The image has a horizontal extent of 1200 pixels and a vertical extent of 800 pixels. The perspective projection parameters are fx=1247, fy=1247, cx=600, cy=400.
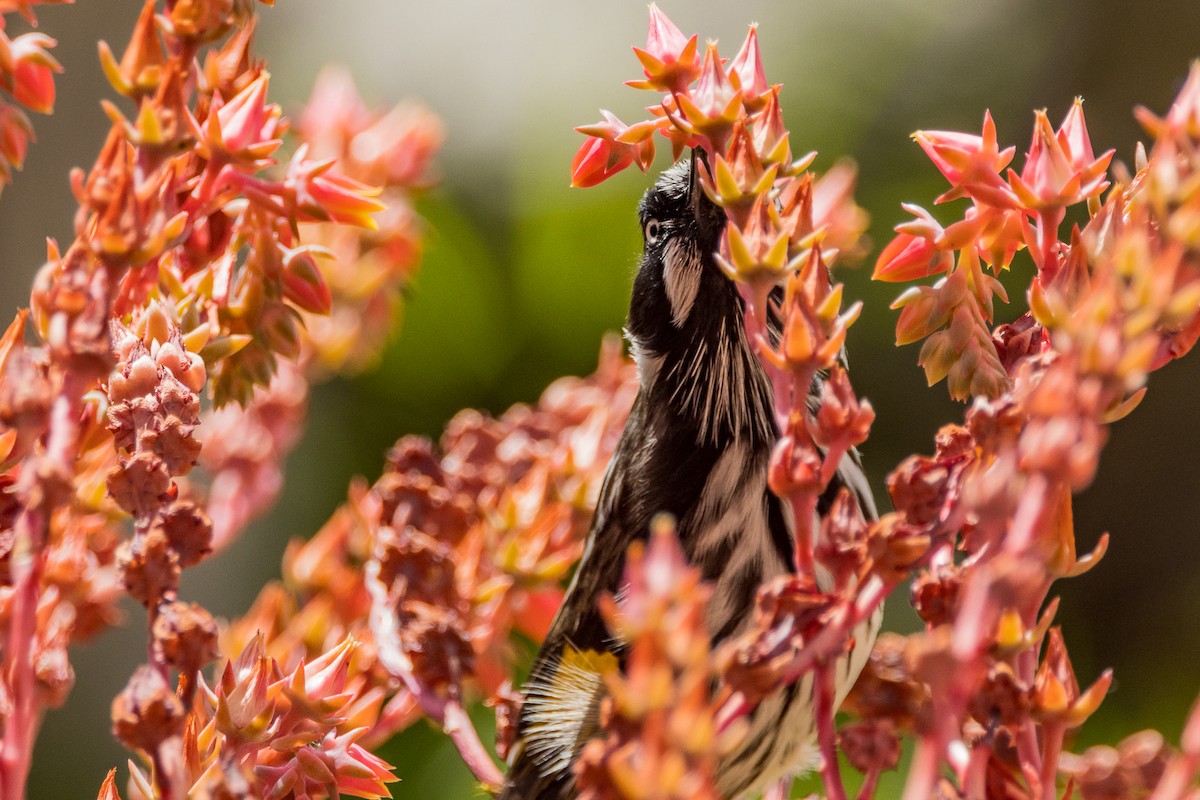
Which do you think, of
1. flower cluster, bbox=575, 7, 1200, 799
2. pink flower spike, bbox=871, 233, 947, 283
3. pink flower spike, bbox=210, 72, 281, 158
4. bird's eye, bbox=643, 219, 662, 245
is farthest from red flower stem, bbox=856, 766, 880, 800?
bird's eye, bbox=643, 219, 662, 245

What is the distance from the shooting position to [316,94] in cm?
104

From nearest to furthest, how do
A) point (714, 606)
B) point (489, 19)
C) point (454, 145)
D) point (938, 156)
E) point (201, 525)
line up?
point (201, 525) < point (938, 156) < point (714, 606) < point (454, 145) < point (489, 19)

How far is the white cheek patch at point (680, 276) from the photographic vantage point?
918 mm

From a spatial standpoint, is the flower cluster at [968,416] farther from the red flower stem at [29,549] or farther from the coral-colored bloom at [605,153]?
the red flower stem at [29,549]

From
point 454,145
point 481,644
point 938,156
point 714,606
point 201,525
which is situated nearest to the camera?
point 201,525

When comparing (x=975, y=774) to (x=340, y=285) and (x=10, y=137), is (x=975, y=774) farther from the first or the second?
(x=340, y=285)

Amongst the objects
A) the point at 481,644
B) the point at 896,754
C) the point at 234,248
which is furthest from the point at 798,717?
the point at 234,248

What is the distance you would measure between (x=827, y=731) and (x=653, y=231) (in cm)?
60

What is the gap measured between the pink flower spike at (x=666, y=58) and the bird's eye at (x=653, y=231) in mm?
397

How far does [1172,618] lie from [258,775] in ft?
7.98

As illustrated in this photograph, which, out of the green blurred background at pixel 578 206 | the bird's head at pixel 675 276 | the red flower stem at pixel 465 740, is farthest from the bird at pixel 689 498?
the green blurred background at pixel 578 206

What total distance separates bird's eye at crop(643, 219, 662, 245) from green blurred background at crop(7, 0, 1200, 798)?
86cm

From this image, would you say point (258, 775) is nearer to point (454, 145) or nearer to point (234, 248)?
point (234, 248)

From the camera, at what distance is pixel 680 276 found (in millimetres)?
957
